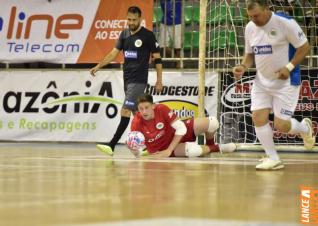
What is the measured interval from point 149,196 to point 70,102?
9.04 m

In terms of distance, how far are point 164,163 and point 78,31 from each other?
6000 mm

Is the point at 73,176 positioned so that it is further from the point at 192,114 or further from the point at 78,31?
the point at 78,31

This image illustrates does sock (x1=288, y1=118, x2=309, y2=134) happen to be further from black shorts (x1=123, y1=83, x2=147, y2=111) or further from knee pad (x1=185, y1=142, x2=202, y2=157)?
black shorts (x1=123, y1=83, x2=147, y2=111)

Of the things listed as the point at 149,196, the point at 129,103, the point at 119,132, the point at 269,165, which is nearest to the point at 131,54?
the point at 129,103

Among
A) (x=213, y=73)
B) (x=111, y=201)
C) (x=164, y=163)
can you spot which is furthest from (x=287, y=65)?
(x=213, y=73)

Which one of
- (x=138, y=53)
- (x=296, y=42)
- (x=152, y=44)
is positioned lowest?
(x=296, y=42)

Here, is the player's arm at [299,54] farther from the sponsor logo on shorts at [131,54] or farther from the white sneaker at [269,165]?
the sponsor logo on shorts at [131,54]

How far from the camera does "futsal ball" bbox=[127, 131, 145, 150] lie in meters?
8.28

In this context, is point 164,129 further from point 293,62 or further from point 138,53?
point 293,62

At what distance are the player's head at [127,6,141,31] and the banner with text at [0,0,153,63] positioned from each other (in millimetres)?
2921

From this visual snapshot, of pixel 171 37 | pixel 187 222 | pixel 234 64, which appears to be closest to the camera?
pixel 187 222

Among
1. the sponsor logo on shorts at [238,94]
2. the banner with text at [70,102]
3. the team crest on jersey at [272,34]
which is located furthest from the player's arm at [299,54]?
the banner with text at [70,102]

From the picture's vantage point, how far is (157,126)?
8367 mm

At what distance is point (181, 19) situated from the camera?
12656 mm
